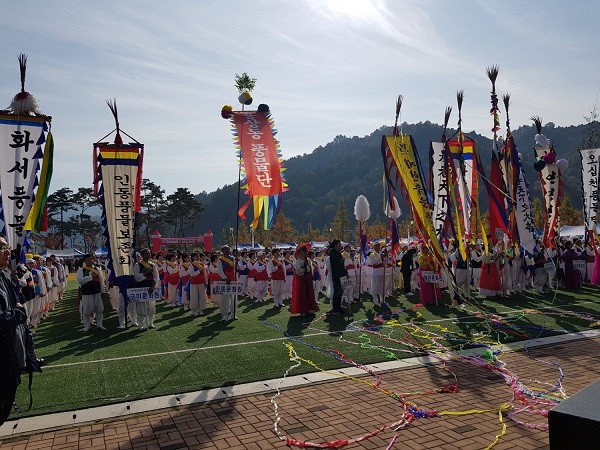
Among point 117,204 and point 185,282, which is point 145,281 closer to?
point 117,204

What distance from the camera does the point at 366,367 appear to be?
7055 millimetres

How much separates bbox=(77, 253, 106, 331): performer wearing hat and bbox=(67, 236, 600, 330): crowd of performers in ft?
0.07

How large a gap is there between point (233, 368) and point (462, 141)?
10.1m

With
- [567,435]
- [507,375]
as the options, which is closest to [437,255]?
[507,375]

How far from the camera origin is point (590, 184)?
50.5 ft

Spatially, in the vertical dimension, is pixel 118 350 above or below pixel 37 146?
below

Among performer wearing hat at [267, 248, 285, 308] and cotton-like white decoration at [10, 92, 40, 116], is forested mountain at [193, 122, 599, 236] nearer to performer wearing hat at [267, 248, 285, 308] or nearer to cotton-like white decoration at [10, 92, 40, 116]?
performer wearing hat at [267, 248, 285, 308]

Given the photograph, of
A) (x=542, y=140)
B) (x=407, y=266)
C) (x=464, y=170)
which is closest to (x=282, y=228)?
(x=407, y=266)

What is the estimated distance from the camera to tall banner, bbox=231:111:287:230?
10289mm

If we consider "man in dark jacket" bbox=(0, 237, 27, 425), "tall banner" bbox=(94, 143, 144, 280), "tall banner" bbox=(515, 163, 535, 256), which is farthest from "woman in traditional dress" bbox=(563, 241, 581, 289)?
"man in dark jacket" bbox=(0, 237, 27, 425)

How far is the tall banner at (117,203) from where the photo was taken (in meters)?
10.4

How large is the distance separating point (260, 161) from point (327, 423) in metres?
6.49

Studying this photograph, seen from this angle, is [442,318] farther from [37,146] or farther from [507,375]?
[37,146]

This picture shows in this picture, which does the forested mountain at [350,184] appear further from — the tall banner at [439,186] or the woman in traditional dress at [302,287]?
the woman in traditional dress at [302,287]
